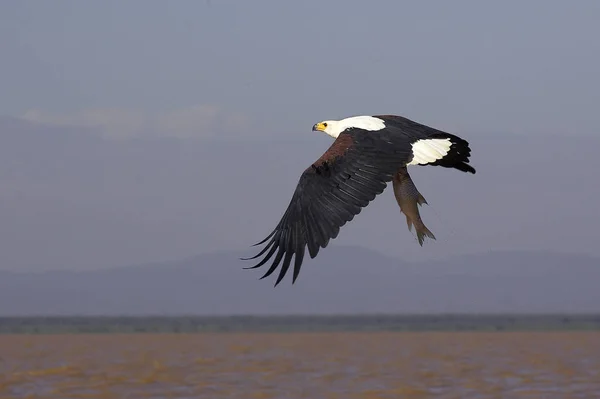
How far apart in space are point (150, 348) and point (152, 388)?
12485mm

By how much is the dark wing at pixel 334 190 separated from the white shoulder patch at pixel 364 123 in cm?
22

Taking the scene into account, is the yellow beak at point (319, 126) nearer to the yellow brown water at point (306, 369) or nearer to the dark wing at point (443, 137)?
the dark wing at point (443, 137)

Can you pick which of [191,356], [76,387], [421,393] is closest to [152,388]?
[76,387]

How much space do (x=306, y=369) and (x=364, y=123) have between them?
12455mm

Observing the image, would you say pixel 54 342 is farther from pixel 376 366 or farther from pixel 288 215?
pixel 288 215

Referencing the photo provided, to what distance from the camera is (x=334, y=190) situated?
1532cm

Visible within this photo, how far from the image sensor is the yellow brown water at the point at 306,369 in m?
23.9

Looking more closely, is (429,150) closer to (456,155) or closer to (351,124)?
(456,155)

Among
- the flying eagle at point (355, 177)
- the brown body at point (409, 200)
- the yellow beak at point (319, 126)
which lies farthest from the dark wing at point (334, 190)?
the yellow beak at point (319, 126)

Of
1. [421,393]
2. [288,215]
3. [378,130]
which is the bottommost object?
[421,393]

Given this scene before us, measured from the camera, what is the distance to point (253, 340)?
42.2 metres

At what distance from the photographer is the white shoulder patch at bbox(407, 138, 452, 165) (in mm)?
16000

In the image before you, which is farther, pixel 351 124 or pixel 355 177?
pixel 351 124

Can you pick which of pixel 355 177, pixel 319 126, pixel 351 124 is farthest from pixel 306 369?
pixel 355 177
